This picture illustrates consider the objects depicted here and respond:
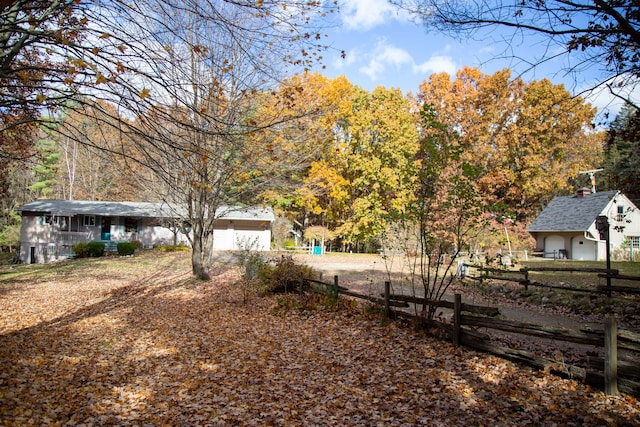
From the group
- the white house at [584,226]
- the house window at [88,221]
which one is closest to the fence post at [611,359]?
the white house at [584,226]

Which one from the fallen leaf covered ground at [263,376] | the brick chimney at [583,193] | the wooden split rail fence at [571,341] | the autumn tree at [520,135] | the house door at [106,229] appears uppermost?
the autumn tree at [520,135]

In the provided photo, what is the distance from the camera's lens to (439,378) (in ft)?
18.6

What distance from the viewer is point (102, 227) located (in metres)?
31.2

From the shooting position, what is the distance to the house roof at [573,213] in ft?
94.0

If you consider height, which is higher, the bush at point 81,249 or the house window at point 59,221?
the house window at point 59,221

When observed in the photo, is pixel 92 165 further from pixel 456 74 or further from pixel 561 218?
pixel 561 218

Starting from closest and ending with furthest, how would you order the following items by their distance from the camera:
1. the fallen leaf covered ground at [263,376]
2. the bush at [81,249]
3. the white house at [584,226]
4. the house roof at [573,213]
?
1. the fallen leaf covered ground at [263,376]
2. the bush at [81,249]
3. the white house at [584,226]
4. the house roof at [573,213]

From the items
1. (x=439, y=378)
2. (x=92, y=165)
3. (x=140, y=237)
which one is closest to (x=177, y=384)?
(x=439, y=378)

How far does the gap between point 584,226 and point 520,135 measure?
10.3m

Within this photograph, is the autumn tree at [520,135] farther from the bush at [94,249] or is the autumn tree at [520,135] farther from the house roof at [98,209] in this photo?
the bush at [94,249]

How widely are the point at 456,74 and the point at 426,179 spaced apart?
111ft

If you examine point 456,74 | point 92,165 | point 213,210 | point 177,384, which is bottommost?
point 177,384

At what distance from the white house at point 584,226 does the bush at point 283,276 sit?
24.6 m

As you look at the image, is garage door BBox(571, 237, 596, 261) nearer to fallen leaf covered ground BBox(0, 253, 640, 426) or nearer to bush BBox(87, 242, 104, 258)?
fallen leaf covered ground BBox(0, 253, 640, 426)
